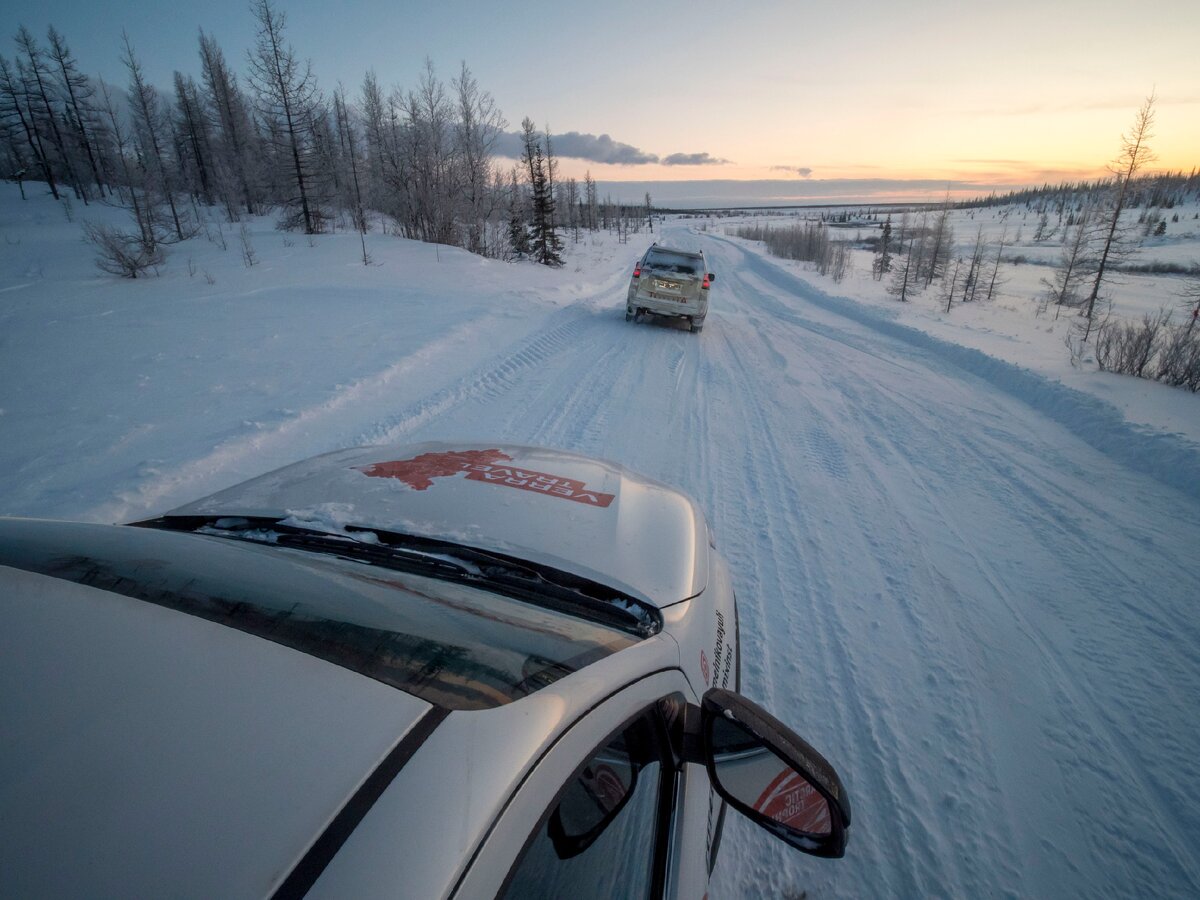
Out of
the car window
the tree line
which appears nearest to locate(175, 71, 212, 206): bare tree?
the tree line

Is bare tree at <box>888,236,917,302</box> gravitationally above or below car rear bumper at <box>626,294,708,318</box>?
below

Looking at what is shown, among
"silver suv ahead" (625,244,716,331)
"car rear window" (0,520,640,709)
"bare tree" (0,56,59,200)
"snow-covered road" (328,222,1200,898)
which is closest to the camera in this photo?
"car rear window" (0,520,640,709)

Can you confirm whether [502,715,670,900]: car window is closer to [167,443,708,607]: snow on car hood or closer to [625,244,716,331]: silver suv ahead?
[167,443,708,607]: snow on car hood

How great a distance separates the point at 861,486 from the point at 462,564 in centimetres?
437

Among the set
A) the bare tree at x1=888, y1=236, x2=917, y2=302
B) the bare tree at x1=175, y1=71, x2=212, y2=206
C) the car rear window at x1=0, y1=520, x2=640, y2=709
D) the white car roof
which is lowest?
the bare tree at x1=888, y1=236, x2=917, y2=302

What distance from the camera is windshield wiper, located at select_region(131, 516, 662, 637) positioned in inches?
67.8

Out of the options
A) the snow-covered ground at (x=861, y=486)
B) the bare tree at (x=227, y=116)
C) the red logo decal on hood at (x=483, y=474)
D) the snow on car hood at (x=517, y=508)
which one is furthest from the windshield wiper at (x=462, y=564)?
the bare tree at (x=227, y=116)

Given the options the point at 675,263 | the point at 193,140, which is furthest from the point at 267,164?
the point at 675,263

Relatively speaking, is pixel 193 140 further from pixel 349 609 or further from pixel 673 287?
pixel 349 609

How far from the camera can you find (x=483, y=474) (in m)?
2.67

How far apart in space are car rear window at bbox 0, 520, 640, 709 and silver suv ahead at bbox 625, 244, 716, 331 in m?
10.4

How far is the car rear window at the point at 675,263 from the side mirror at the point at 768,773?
1097 cm

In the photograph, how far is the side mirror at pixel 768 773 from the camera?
51.6 inches

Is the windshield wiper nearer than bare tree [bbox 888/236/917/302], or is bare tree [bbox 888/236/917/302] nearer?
the windshield wiper
